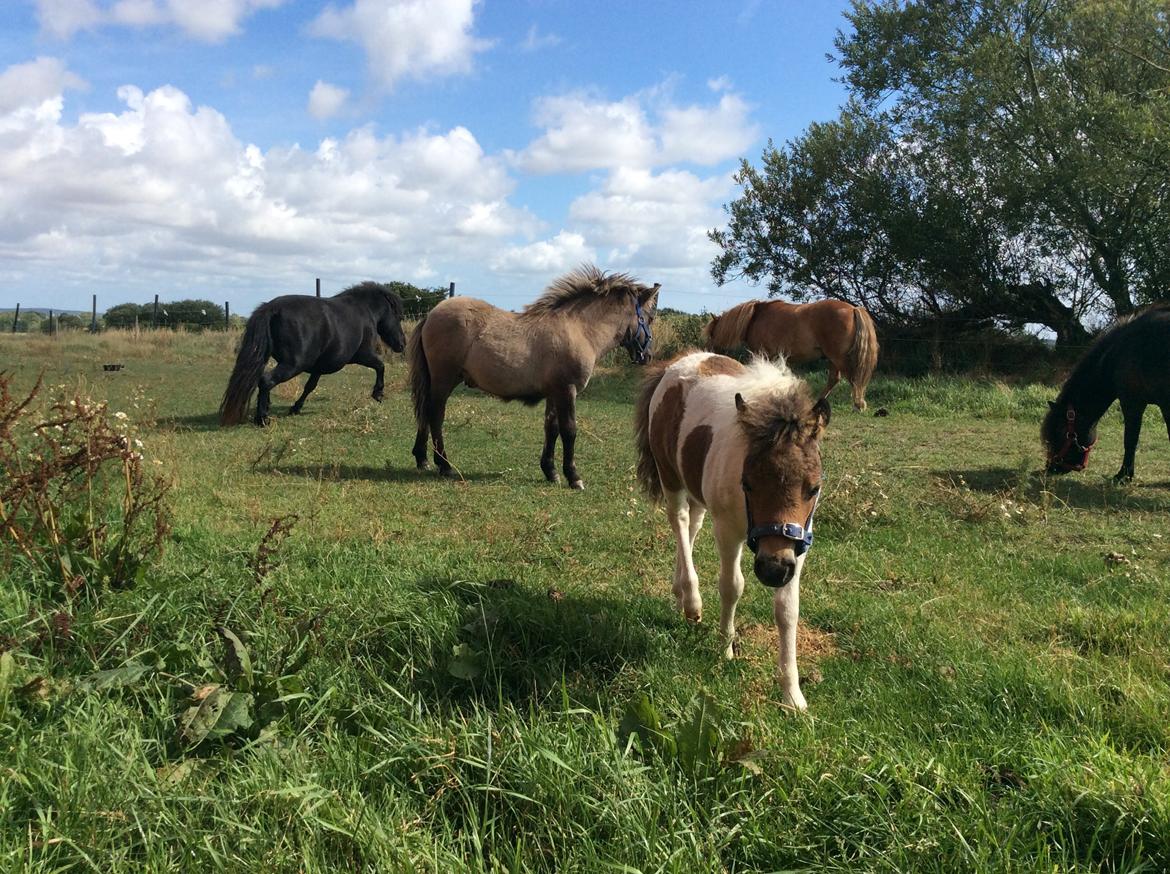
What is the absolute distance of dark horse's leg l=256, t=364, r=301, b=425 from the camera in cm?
1067

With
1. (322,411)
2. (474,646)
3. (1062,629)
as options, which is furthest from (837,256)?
(474,646)

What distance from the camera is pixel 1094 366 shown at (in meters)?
8.08

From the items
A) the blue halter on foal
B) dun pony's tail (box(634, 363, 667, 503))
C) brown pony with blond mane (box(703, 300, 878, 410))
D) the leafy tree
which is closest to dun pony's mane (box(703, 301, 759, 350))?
brown pony with blond mane (box(703, 300, 878, 410))

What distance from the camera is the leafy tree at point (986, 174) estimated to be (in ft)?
49.2

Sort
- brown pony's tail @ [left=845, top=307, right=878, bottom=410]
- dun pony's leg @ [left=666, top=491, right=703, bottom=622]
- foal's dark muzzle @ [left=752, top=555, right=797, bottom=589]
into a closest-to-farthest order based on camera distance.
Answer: foal's dark muzzle @ [left=752, top=555, right=797, bottom=589] → dun pony's leg @ [left=666, top=491, right=703, bottom=622] → brown pony's tail @ [left=845, top=307, right=878, bottom=410]

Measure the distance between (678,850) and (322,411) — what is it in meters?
11.5

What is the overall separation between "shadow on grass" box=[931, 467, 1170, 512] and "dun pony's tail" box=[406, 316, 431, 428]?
5.65m

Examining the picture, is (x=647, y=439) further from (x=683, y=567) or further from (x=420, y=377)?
(x=420, y=377)

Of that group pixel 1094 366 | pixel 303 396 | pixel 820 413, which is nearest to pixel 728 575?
pixel 820 413

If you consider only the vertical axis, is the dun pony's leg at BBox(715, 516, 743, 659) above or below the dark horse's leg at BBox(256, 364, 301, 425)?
below

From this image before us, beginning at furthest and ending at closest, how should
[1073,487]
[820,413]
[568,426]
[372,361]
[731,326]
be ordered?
1. [731,326]
2. [372,361]
3. [568,426]
4. [1073,487]
5. [820,413]

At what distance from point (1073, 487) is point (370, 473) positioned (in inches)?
290

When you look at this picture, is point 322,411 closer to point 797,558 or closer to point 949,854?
point 797,558

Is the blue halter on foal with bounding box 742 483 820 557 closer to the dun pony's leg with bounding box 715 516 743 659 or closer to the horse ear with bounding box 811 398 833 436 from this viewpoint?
the horse ear with bounding box 811 398 833 436
